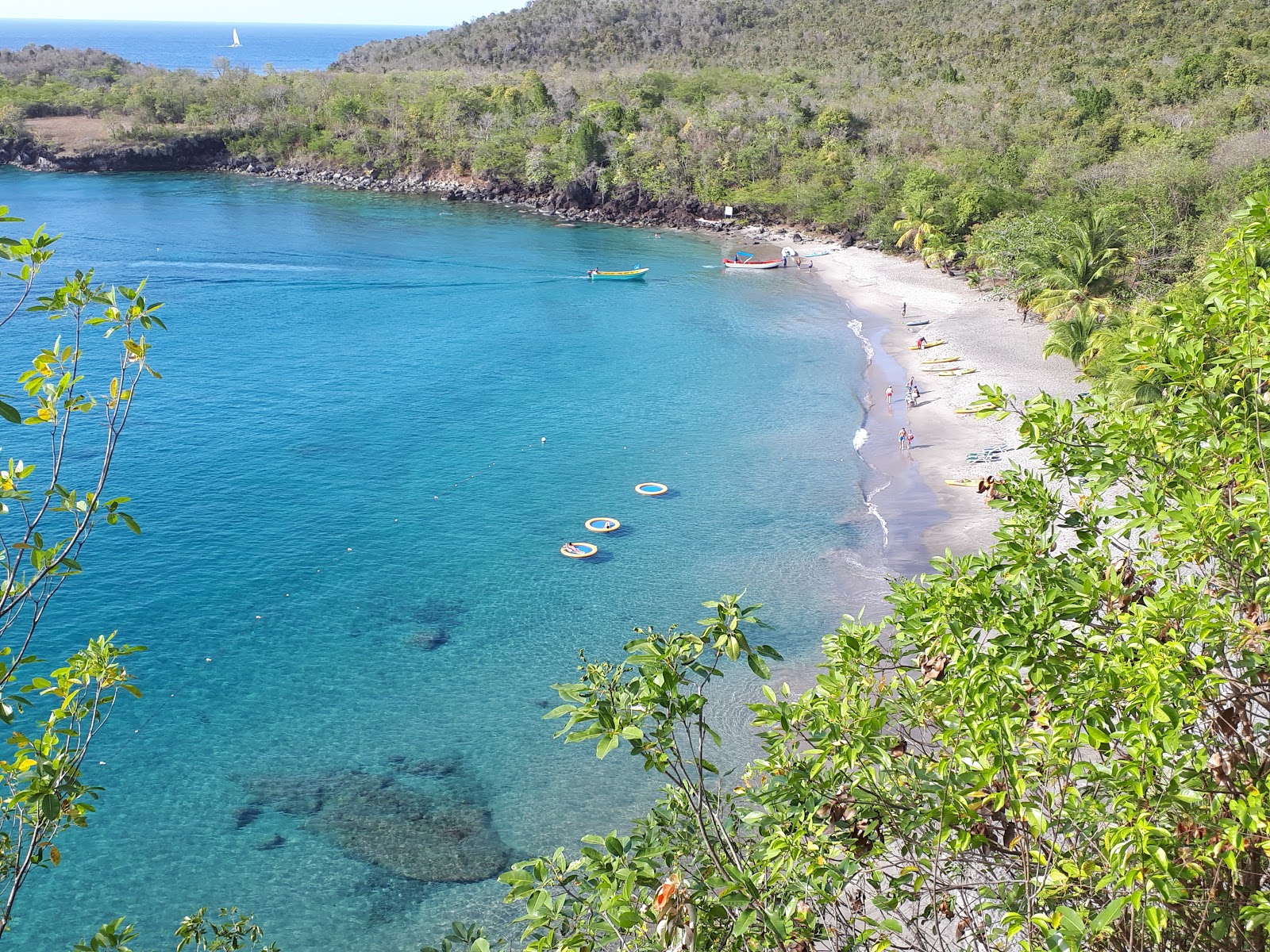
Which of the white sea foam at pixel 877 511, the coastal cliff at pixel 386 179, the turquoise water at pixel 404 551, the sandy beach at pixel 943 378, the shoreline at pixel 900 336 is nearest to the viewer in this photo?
the turquoise water at pixel 404 551

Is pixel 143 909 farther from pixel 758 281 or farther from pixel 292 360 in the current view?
pixel 758 281

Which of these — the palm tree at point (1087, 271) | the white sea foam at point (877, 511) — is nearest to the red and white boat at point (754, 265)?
the palm tree at point (1087, 271)

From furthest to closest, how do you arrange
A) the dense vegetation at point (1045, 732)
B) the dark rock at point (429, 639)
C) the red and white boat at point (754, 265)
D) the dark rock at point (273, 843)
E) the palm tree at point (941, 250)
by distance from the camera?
1. the red and white boat at point (754, 265)
2. the palm tree at point (941, 250)
3. the dark rock at point (429, 639)
4. the dark rock at point (273, 843)
5. the dense vegetation at point (1045, 732)

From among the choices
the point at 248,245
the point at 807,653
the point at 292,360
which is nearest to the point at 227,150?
the point at 248,245

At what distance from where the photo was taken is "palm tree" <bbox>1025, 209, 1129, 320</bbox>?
42062mm

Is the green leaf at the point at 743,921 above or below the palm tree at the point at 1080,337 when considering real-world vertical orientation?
above

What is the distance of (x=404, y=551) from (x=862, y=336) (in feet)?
94.9

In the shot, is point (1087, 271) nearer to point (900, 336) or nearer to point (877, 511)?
point (900, 336)

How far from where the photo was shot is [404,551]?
2834cm

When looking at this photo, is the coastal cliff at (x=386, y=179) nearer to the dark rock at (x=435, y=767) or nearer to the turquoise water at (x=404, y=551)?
the turquoise water at (x=404, y=551)

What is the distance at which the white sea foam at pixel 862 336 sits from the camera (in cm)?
4512

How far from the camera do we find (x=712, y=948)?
6.25 metres

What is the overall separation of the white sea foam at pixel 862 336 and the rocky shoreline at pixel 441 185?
67.1 feet

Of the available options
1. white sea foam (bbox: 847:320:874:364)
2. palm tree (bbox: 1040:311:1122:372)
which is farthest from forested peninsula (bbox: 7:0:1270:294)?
white sea foam (bbox: 847:320:874:364)
